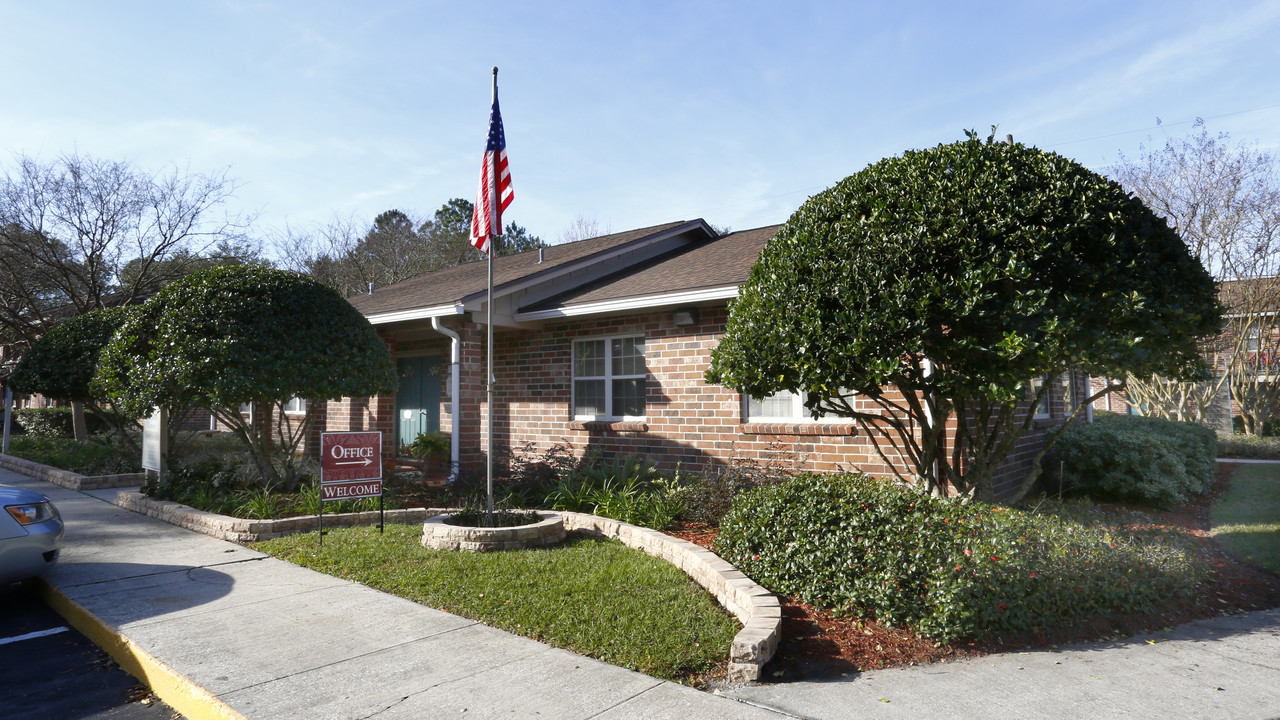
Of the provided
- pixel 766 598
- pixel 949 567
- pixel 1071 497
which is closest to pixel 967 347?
pixel 949 567

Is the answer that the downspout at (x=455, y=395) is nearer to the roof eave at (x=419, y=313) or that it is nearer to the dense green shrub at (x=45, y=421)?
the roof eave at (x=419, y=313)

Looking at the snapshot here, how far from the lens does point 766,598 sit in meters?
5.01

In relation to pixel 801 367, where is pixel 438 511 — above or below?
below

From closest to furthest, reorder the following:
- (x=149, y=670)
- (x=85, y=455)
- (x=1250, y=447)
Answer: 1. (x=149, y=670)
2. (x=85, y=455)
3. (x=1250, y=447)

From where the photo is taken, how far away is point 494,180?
780 cm

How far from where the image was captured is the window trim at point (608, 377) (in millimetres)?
10781

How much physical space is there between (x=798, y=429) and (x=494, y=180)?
Answer: 184 inches

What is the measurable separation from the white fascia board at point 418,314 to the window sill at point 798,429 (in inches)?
178

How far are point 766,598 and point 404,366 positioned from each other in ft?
35.8

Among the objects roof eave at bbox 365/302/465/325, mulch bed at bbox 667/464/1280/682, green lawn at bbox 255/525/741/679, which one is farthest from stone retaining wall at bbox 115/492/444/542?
mulch bed at bbox 667/464/1280/682

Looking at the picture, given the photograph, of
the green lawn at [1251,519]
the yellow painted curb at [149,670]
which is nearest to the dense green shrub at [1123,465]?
the green lawn at [1251,519]

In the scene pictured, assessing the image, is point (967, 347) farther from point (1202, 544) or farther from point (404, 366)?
point (404, 366)

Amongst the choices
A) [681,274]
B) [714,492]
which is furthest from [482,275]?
[714,492]

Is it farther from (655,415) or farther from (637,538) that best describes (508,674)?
(655,415)
